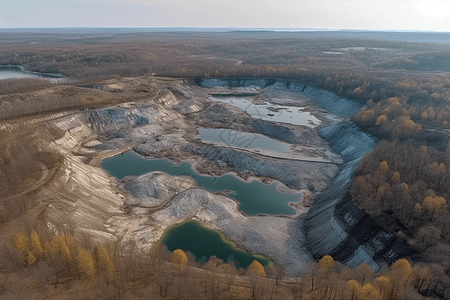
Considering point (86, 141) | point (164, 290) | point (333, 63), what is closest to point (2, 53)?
point (86, 141)

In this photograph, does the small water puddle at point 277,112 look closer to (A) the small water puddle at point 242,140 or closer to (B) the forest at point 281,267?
(A) the small water puddle at point 242,140

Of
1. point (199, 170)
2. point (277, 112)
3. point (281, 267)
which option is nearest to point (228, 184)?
point (199, 170)

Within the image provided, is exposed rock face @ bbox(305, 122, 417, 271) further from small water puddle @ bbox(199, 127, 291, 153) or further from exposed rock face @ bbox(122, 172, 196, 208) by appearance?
exposed rock face @ bbox(122, 172, 196, 208)

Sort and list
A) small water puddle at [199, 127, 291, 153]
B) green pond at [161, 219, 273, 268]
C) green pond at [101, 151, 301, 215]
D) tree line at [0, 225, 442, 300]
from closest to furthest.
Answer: tree line at [0, 225, 442, 300] → green pond at [161, 219, 273, 268] → green pond at [101, 151, 301, 215] → small water puddle at [199, 127, 291, 153]

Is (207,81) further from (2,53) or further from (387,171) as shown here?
(2,53)

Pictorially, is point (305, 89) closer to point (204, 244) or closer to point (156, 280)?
point (204, 244)

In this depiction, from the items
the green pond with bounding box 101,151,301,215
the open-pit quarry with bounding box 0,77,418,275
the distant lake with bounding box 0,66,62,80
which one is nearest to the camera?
the open-pit quarry with bounding box 0,77,418,275

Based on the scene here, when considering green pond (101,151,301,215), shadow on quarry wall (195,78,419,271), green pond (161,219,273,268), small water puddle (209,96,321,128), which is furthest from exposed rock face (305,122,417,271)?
small water puddle (209,96,321,128)
